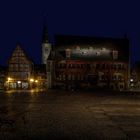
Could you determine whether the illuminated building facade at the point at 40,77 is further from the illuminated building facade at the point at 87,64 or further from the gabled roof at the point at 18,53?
the illuminated building facade at the point at 87,64

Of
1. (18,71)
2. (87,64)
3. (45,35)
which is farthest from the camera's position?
(45,35)

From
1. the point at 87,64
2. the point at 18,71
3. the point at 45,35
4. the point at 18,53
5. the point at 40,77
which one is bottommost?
the point at 40,77

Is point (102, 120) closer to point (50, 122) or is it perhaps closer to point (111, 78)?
point (50, 122)

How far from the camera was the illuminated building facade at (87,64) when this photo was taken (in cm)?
8094

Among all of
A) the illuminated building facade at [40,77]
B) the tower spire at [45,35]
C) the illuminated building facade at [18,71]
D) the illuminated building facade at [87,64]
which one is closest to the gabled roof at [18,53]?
the illuminated building facade at [18,71]

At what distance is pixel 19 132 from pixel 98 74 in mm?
67934

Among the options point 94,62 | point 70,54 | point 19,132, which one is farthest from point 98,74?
point 19,132

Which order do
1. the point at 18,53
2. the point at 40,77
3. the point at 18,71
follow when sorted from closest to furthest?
1. the point at 18,53
2. the point at 18,71
3. the point at 40,77

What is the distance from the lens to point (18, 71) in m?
84.8

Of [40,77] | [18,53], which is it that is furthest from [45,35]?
[18,53]

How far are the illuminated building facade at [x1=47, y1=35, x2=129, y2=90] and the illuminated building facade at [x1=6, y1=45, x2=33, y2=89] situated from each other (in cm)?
599

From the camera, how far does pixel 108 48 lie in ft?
282

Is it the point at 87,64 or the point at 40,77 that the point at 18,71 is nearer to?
the point at 40,77

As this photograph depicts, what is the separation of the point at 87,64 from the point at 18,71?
55.5 ft
